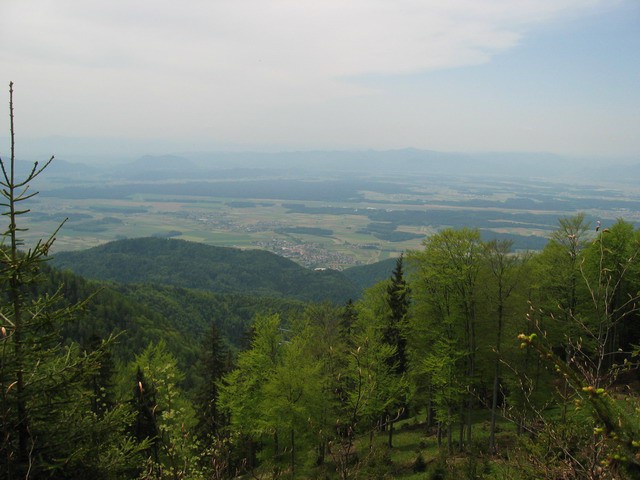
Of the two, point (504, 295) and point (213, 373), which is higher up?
point (504, 295)

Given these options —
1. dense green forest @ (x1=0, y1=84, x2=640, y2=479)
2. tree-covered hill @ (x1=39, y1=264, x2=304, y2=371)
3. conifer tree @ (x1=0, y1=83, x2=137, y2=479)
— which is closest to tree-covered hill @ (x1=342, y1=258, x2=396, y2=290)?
tree-covered hill @ (x1=39, y1=264, x2=304, y2=371)

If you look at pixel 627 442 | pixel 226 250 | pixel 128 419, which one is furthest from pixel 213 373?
pixel 226 250

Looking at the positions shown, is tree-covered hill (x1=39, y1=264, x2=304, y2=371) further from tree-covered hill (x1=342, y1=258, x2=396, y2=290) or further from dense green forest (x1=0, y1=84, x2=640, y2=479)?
tree-covered hill (x1=342, y1=258, x2=396, y2=290)

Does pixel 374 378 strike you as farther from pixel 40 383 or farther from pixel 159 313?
pixel 159 313

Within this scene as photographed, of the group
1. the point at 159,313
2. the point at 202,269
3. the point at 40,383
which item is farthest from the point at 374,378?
the point at 202,269

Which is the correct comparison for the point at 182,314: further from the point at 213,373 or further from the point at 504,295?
the point at 504,295
